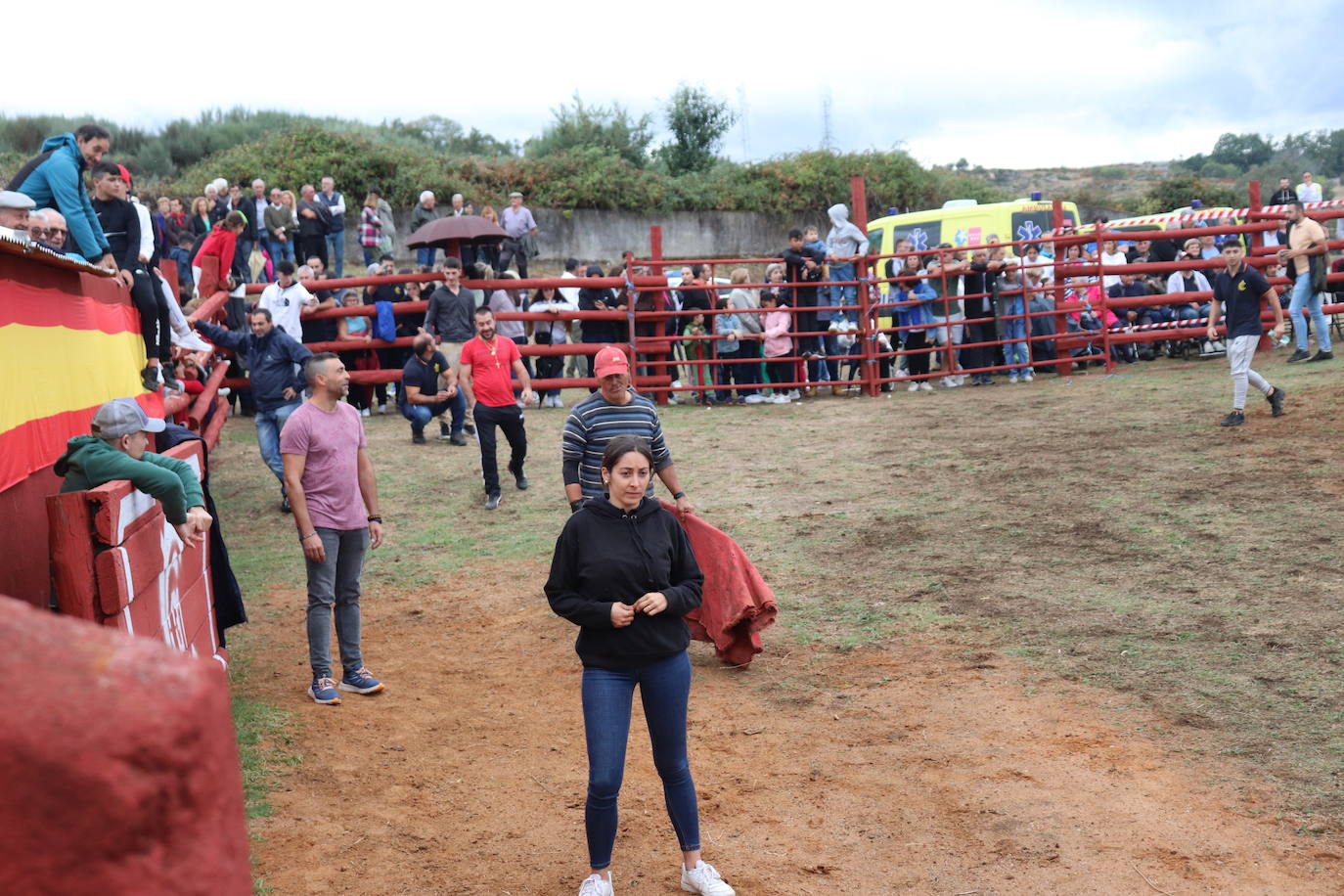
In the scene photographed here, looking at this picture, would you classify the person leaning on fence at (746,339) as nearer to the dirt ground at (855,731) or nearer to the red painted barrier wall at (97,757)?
the dirt ground at (855,731)

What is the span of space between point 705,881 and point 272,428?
886 cm

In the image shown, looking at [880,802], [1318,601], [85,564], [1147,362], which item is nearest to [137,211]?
[85,564]

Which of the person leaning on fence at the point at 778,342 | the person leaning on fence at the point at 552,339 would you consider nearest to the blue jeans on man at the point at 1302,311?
the person leaning on fence at the point at 778,342

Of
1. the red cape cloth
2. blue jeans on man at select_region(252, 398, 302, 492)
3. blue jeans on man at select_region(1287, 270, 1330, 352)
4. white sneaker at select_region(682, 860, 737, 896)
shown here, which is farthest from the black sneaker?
white sneaker at select_region(682, 860, 737, 896)

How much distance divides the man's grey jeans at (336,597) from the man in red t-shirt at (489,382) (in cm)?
469

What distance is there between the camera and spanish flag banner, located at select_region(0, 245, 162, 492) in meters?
5.22

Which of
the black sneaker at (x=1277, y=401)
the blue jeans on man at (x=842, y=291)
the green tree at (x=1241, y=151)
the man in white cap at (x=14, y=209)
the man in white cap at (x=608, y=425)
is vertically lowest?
the black sneaker at (x=1277, y=401)

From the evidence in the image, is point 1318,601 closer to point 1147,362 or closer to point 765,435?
point 765,435

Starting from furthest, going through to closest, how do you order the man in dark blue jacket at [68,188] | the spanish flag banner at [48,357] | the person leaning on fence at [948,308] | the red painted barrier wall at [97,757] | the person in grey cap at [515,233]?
the person in grey cap at [515,233] → the person leaning on fence at [948,308] → the man in dark blue jacket at [68,188] → the spanish flag banner at [48,357] → the red painted barrier wall at [97,757]

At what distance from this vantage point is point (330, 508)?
717cm

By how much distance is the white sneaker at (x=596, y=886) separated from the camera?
4.73m

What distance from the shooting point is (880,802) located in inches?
219

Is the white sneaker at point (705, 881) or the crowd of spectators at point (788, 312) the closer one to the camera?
the white sneaker at point (705, 881)

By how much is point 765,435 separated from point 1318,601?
7.91 metres
